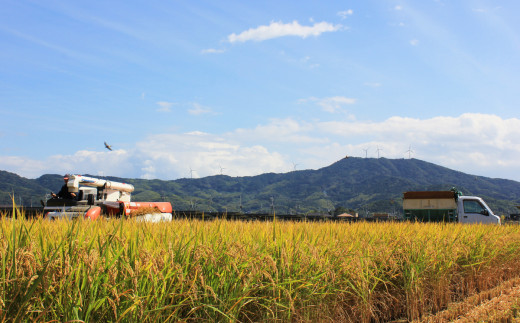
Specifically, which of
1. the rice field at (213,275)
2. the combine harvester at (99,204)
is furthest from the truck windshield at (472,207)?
the combine harvester at (99,204)

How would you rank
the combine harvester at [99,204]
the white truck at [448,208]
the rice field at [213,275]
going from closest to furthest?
the rice field at [213,275] < the combine harvester at [99,204] < the white truck at [448,208]

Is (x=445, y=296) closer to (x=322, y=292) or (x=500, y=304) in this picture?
(x=500, y=304)

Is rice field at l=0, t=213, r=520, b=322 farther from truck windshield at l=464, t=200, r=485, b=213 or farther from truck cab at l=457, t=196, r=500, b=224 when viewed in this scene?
truck windshield at l=464, t=200, r=485, b=213

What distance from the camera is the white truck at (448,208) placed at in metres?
22.5

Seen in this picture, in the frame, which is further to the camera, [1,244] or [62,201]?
[62,201]

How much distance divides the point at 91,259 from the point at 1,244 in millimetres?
1162

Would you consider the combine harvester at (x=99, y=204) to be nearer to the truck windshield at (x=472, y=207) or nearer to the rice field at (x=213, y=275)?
the rice field at (x=213, y=275)

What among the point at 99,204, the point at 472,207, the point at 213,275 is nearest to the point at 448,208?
the point at 472,207

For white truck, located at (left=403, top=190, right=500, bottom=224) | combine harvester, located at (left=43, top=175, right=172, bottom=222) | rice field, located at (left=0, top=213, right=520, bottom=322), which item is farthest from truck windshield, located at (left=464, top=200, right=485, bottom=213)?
combine harvester, located at (left=43, top=175, right=172, bottom=222)

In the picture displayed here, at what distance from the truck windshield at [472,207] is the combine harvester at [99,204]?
52.1ft

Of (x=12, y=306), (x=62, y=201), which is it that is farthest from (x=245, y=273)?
(x=62, y=201)

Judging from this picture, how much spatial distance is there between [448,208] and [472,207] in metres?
1.23

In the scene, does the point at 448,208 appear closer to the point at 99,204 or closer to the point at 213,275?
the point at 99,204

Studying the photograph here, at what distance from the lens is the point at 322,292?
6.29 m
